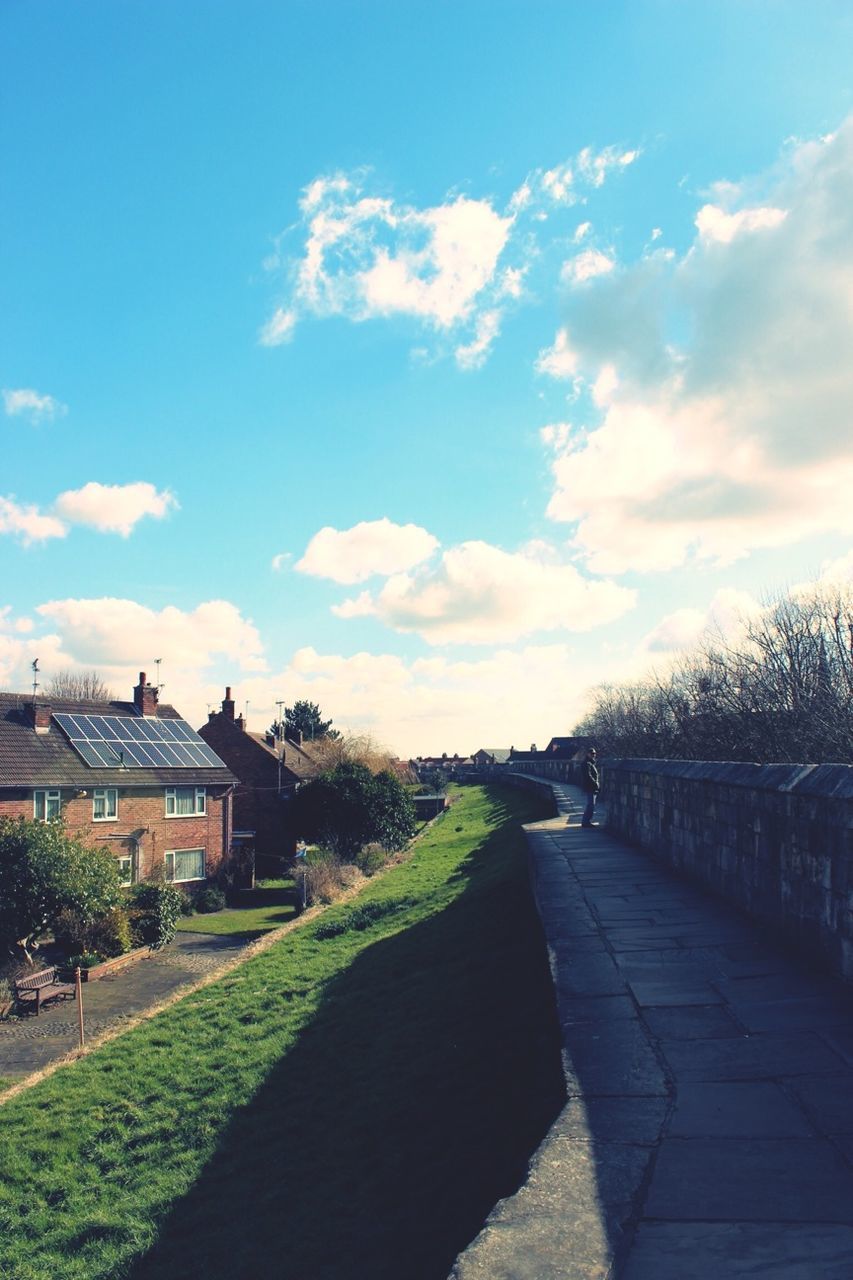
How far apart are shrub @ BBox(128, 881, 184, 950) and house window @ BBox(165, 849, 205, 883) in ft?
17.8

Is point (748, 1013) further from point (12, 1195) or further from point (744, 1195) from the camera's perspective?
point (12, 1195)

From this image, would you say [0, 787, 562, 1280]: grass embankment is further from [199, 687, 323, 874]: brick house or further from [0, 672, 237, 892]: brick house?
[199, 687, 323, 874]: brick house

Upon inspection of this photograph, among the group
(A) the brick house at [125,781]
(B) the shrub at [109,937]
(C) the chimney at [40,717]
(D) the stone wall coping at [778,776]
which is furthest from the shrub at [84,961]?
(D) the stone wall coping at [778,776]

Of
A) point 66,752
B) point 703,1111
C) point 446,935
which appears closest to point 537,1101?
point 703,1111

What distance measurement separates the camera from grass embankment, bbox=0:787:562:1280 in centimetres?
480

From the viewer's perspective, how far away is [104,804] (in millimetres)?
29094

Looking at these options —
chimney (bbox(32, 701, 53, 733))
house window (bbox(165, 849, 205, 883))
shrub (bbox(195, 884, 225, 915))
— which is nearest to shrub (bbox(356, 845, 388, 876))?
shrub (bbox(195, 884, 225, 915))

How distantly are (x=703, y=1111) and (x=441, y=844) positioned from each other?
1000 inches

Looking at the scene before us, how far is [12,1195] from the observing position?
782 cm

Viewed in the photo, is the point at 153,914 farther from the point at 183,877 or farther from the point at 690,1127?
the point at 690,1127

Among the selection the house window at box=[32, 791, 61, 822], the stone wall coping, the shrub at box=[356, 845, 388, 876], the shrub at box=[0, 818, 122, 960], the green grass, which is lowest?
the green grass

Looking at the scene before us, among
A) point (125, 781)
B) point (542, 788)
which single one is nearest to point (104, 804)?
point (125, 781)

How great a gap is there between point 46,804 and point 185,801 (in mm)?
6272

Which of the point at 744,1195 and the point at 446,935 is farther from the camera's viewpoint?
the point at 446,935
